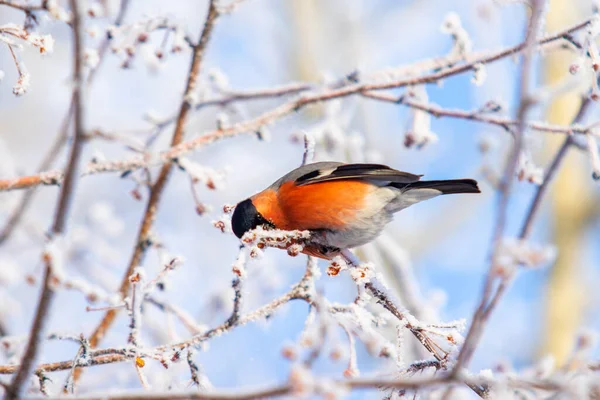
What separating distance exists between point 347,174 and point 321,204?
0.83 feet

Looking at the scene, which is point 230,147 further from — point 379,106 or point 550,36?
point 550,36

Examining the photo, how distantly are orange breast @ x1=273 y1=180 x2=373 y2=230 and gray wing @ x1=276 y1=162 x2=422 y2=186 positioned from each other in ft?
0.12

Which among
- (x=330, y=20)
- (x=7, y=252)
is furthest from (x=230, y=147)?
(x=7, y=252)

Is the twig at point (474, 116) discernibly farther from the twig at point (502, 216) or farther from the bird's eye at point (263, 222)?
the twig at point (502, 216)

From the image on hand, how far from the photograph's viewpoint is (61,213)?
1.33 meters

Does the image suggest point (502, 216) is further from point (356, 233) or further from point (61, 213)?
point (356, 233)

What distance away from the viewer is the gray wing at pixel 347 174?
3180mm

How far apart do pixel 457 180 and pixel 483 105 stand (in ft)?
1.69

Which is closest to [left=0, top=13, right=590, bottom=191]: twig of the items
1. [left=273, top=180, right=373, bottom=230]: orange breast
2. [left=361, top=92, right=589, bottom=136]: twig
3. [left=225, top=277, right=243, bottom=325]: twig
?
[left=361, top=92, right=589, bottom=136]: twig

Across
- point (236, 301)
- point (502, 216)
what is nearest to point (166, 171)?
point (236, 301)

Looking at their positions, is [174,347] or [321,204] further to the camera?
[321,204]

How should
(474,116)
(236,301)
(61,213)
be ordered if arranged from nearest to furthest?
(61,213), (236,301), (474,116)

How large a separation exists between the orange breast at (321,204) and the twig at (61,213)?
1770 mm

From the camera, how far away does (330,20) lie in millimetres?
9922
